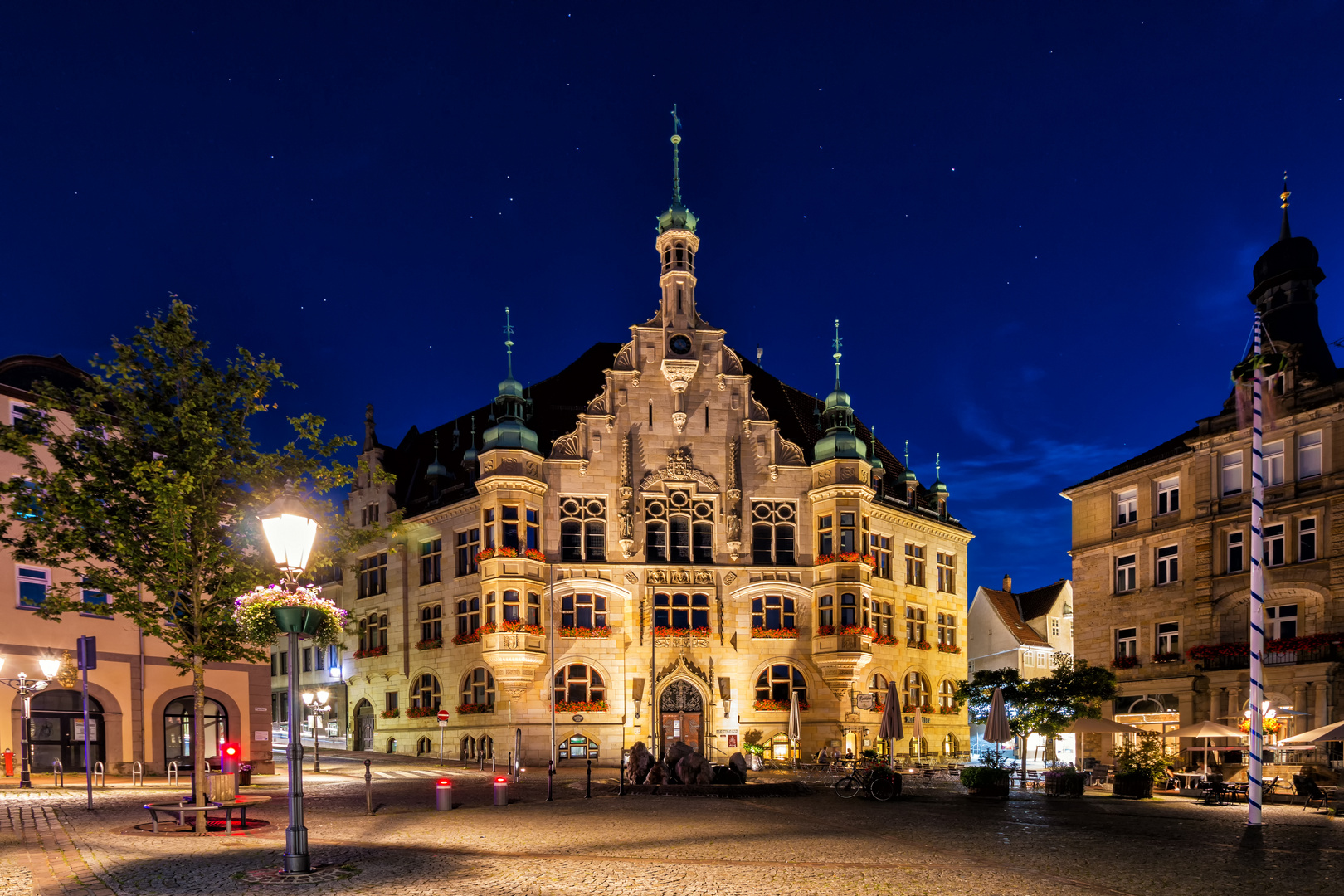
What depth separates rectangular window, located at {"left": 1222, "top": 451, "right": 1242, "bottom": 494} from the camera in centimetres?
3678

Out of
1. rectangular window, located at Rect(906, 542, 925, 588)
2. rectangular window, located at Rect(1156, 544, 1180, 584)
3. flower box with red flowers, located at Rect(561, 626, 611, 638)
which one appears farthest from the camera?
rectangular window, located at Rect(906, 542, 925, 588)

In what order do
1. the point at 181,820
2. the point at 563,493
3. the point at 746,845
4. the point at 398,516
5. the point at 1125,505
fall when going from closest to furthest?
the point at 746,845 < the point at 181,820 < the point at 398,516 < the point at 1125,505 < the point at 563,493

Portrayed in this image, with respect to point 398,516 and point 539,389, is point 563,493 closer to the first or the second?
point 539,389

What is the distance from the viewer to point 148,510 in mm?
19453


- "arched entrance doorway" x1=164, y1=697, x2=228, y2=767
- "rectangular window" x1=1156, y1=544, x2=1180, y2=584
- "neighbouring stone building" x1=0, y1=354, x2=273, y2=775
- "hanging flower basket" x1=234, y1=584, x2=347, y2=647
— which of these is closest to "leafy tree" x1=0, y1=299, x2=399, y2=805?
"hanging flower basket" x1=234, y1=584, x2=347, y2=647

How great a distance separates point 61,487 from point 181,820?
250 inches

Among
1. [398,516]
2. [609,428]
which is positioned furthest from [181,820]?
[609,428]

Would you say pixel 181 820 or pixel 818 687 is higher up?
pixel 181 820

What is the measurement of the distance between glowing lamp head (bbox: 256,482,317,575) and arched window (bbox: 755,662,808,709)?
35.4 m

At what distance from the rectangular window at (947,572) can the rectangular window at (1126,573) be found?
13.9 metres

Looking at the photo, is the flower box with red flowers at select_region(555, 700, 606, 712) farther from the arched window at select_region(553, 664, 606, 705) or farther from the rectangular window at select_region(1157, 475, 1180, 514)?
the rectangular window at select_region(1157, 475, 1180, 514)

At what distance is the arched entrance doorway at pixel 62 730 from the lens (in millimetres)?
29219

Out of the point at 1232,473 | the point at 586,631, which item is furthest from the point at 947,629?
the point at 586,631

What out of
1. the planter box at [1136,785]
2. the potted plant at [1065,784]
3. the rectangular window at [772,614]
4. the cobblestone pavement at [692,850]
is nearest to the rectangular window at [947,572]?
the rectangular window at [772,614]
